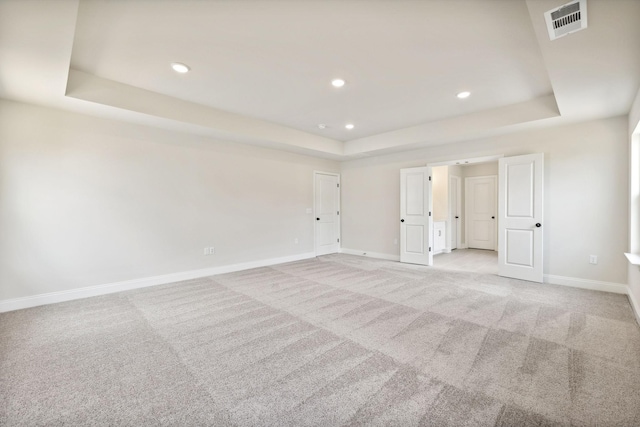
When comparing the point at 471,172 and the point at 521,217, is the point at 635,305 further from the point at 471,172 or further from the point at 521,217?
the point at 471,172

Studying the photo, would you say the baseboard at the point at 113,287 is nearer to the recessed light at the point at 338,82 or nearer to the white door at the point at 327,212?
the white door at the point at 327,212

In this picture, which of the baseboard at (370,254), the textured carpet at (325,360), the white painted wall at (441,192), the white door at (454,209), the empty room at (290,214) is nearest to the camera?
the textured carpet at (325,360)

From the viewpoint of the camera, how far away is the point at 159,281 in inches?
172

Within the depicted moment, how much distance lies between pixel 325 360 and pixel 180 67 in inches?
134

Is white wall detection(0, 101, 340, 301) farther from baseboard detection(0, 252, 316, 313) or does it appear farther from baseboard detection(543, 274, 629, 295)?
baseboard detection(543, 274, 629, 295)

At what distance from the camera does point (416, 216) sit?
19.3ft

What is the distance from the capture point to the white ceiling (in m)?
2.07

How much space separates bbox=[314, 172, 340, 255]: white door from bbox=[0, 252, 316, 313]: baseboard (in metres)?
1.83

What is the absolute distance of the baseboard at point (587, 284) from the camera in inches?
149

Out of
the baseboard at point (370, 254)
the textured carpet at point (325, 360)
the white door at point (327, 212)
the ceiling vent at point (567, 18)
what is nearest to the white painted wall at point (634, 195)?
the textured carpet at point (325, 360)

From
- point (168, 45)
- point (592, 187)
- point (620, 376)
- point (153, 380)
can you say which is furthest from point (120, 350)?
point (592, 187)

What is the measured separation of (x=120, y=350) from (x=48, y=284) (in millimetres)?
2169

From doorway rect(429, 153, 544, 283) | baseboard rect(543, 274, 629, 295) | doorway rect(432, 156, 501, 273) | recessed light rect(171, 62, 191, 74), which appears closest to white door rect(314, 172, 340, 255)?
doorway rect(432, 156, 501, 273)

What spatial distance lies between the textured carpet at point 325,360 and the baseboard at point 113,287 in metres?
0.20
